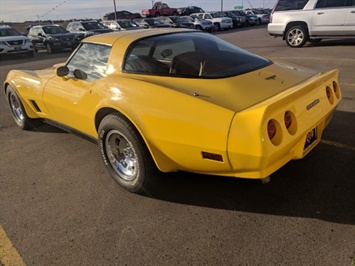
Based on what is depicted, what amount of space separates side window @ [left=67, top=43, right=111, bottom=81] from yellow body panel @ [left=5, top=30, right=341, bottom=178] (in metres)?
0.12

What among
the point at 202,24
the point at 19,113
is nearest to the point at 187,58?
the point at 19,113

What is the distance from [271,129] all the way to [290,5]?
11.1m

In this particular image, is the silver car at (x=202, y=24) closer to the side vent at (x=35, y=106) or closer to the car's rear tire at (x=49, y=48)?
the car's rear tire at (x=49, y=48)

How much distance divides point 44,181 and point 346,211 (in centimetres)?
286

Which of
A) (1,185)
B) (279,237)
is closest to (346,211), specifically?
(279,237)

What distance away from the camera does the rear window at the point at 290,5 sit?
11445 mm

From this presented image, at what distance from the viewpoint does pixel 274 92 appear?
8.52ft

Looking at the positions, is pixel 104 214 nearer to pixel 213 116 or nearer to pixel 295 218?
pixel 213 116

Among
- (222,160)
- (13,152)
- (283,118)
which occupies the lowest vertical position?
(13,152)

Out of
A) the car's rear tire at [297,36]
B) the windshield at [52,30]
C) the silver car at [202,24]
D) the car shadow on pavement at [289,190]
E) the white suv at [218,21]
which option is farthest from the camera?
the white suv at [218,21]

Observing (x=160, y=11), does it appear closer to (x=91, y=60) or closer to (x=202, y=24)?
(x=202, y=24)

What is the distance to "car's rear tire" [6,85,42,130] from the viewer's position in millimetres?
4672

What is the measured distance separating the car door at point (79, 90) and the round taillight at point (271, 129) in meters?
1.69


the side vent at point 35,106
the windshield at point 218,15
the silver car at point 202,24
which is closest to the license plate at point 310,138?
the side vent at point 35,106
